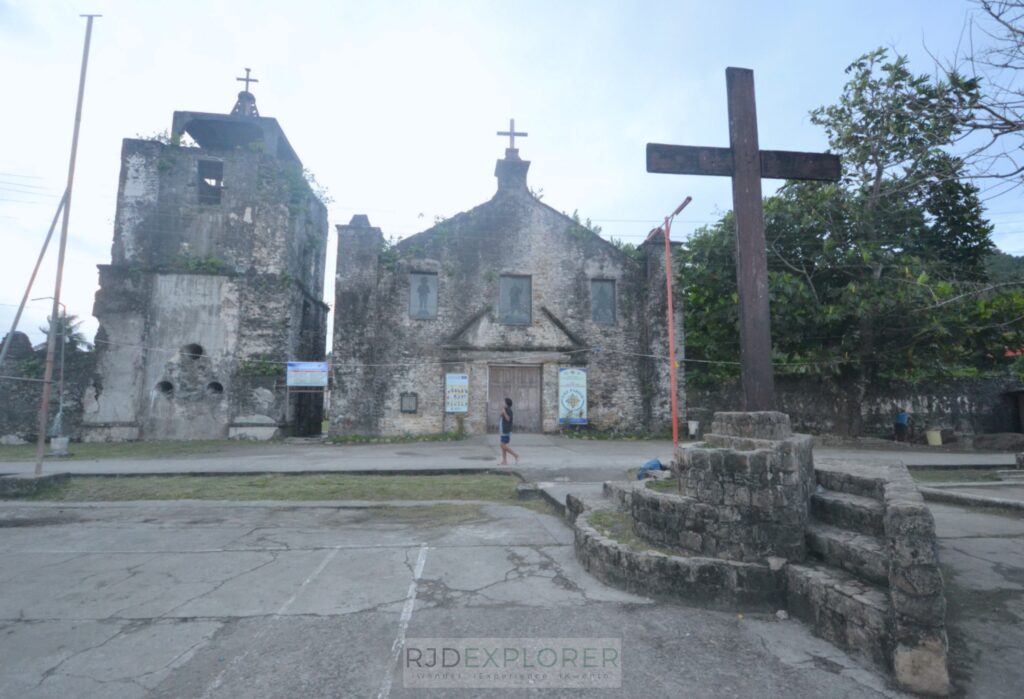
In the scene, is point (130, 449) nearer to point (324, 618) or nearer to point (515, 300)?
point (515, 300)

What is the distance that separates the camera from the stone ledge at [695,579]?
3850mm

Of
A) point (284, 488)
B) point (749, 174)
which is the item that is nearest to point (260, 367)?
point (284, 488)

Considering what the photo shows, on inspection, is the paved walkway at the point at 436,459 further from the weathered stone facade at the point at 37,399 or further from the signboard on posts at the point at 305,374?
the weathered stone facade at the point at 37,399

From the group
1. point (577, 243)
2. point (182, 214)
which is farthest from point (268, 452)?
point (577, 243)

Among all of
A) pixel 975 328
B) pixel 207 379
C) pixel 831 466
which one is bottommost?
pixel 831 466

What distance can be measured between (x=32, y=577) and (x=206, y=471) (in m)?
6.08

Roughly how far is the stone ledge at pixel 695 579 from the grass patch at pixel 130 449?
13404 millimetres

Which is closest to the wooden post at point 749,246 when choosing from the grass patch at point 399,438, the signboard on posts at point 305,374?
the grass patch at point 399,438

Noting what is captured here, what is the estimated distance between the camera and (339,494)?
28.6 ft

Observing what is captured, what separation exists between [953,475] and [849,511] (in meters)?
9.17

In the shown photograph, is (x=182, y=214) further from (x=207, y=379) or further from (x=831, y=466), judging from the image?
(x=831, y=466)

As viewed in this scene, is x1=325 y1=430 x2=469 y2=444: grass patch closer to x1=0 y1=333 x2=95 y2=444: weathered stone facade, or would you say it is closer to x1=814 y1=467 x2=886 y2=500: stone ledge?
x1=0 y1=333 x2=95 y2=444: weathered stone facade
